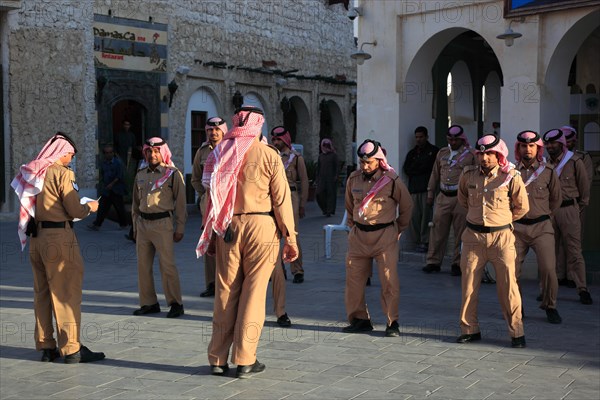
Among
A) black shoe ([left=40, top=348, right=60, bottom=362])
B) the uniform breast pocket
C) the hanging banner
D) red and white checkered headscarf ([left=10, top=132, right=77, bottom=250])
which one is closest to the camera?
red and white checkered headscarf ([left=10, top=132, right=77, bottom=250])

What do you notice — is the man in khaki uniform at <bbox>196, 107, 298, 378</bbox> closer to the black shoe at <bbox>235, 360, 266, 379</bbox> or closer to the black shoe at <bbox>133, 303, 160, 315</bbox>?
the black shoe at <bbox>235, 360, 266, 379</bbox>

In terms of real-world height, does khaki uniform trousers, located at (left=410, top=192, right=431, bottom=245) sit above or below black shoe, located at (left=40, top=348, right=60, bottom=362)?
above

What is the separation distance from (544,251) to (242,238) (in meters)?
3.42

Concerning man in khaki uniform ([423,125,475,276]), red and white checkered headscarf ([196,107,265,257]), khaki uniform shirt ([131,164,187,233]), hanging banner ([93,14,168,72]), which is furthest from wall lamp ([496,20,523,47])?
hanging banner ([93,14,168,72])

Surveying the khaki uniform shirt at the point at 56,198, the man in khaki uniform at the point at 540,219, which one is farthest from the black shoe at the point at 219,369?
the man in khaki uniform at the point at 540,219

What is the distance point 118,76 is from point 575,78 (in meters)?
12.0

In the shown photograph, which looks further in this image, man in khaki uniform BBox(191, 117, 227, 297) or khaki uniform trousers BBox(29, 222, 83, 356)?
man in khaki uniform BBox(191, 117, 227, 297)

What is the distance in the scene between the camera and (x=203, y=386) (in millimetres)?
6082

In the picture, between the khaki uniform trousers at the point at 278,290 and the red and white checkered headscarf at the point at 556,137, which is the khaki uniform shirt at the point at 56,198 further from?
the red and white checkered headscarf at the point at 556,137

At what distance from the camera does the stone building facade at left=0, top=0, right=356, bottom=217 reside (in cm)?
1845

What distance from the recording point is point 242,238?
252 inches

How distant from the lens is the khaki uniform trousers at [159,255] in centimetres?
865

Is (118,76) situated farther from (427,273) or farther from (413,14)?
(427,273)

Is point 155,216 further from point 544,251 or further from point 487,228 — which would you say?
point 544,251
